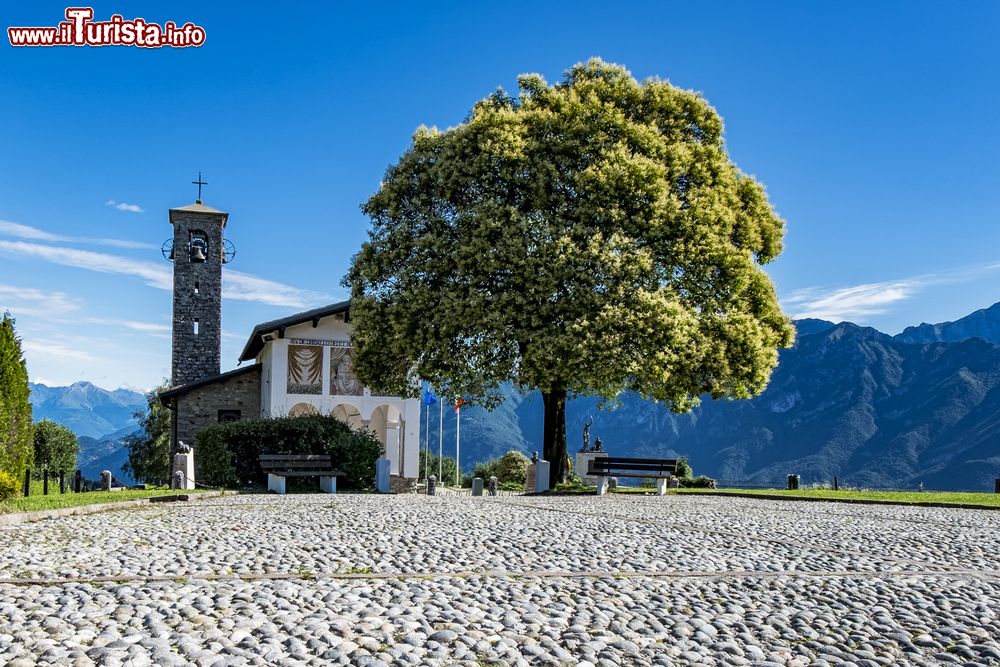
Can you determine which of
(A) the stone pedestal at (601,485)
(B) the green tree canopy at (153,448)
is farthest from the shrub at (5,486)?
(B) the green tree canopy at (153,448)

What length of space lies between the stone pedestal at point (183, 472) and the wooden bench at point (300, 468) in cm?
170

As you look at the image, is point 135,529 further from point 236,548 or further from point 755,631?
point 755,631

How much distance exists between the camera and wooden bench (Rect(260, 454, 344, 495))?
21766mm

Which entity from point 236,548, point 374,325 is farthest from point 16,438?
point 236,548

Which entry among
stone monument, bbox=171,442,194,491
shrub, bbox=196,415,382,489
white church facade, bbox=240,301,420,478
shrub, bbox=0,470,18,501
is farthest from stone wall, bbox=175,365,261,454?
shrub, bbox=0,470,18,501

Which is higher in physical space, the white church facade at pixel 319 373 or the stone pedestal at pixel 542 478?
the white church facade at pixel 319 373

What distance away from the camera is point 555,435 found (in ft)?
82.1

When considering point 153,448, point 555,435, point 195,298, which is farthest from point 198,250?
point 153,448

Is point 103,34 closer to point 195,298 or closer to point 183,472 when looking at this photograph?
point 183,472

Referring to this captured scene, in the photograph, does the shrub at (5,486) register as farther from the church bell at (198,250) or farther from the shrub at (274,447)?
the church bell at (198,250)

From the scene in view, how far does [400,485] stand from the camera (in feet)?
105

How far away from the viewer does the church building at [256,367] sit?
3222 cm

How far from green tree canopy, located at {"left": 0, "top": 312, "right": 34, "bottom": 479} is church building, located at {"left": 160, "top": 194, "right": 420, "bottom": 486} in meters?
9.59

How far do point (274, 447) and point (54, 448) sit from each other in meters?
46.7
